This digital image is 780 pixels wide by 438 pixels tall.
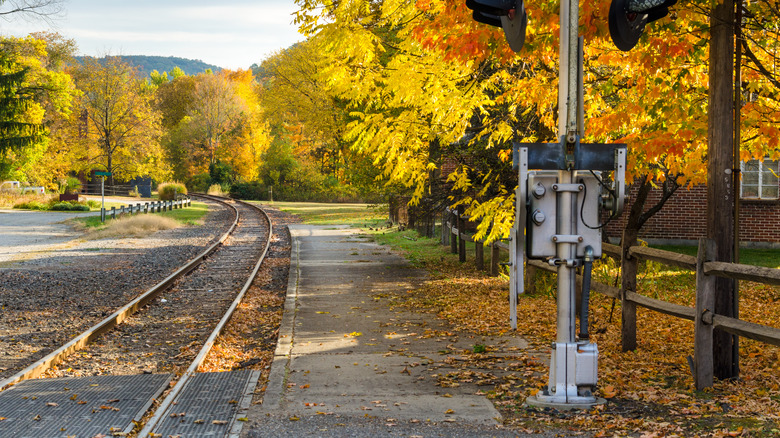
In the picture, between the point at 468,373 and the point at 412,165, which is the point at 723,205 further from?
the point at 412,165

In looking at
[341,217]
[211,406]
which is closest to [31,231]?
[341,217]

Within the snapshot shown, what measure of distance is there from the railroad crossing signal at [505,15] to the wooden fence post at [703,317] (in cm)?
241

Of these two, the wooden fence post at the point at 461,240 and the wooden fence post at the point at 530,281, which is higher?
the wooden fence post at the point at 461,240

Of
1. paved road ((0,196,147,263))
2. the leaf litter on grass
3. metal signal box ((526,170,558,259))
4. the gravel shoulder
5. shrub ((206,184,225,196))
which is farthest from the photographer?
shrub ((206,184,225,196))

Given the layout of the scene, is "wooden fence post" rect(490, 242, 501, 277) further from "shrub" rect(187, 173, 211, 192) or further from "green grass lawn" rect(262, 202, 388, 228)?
"shrub" rect(187, 173, 211, 192)

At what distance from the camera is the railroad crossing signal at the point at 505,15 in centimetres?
541

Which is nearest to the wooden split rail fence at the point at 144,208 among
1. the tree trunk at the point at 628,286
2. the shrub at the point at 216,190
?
the shrub at the point at 216,190

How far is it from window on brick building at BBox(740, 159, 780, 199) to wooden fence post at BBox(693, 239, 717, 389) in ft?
46.0

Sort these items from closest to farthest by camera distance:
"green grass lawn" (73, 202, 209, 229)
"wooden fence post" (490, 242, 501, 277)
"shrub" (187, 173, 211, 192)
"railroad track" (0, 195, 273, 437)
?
1. "railroad track" (0, 195, 273, 437)
2. "wooden fence post" (490, 242, 501, 277)
3. "green grass lawn" (73, 202, 209, 229)
4. "shrub" (187, 173, 211, 192)

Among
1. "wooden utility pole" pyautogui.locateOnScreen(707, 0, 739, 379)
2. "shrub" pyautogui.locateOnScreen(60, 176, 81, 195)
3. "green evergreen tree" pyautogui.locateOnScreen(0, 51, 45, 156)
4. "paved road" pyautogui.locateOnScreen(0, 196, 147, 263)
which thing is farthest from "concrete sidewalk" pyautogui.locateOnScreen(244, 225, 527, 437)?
"shrub" pyautogui.locateOnScreen(60, 176, 81, 195)

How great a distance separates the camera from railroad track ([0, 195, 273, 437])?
21.3 feet

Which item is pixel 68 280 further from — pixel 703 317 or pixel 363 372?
pixel 703 317

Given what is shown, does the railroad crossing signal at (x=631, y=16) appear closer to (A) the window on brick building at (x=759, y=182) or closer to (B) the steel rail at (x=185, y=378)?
(B) the steel rail at (x=185, y=378)

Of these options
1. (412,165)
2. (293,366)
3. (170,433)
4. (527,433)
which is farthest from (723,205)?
(412,165)
